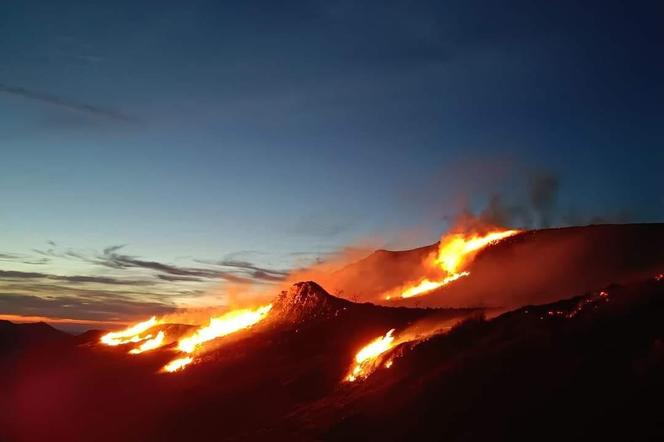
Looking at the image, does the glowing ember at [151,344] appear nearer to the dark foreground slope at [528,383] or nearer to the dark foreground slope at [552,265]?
the dark foreground slope at [552,265]

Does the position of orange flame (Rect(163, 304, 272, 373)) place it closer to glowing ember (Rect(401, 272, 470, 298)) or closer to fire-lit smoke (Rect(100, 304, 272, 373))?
fire-lit smoke (Rect(100, 304, 272, 373))

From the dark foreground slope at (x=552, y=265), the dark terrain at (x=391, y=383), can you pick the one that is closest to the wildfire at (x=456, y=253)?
the dark foreground slope at (x=552, y=265)

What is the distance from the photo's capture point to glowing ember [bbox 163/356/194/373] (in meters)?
51.2

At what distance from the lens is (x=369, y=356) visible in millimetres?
40844

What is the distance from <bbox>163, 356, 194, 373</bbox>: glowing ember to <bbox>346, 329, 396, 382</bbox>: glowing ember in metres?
17.4

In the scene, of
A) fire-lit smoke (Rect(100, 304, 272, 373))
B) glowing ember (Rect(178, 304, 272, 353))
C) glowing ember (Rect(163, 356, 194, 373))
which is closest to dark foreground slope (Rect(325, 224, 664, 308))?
glowing ember (Rect(178, 304, 272, 353))

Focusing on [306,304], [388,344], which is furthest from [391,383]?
[306,304]

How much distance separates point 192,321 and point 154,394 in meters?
33.5

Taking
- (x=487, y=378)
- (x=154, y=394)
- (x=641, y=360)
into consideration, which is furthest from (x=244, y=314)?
(x=641, y=360)

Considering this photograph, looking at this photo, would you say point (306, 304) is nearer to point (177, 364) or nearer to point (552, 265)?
point (177, 364)

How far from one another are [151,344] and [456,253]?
3907 cm

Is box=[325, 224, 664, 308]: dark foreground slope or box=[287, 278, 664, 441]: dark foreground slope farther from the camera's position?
box=[325, 224, 664, 308]: dark foreground slope

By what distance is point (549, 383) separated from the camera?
2736 cm

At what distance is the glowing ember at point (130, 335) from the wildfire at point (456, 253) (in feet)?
101
